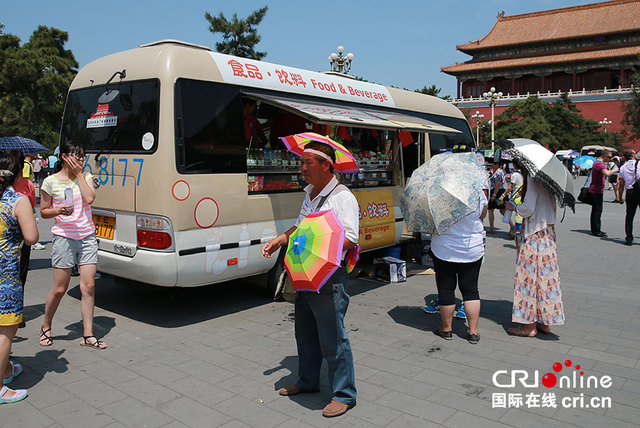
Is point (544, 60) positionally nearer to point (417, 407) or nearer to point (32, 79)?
point (32, 79)

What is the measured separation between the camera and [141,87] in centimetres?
511

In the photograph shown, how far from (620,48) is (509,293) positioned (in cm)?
5474

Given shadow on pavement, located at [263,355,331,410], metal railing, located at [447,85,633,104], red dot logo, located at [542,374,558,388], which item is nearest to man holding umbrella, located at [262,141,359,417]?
shadow on pavement, located at [263,355,331,410]

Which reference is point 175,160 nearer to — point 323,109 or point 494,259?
point 323,109

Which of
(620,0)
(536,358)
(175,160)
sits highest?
(620,0)

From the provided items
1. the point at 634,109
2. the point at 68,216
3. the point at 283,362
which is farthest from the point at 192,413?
the point at 634,109

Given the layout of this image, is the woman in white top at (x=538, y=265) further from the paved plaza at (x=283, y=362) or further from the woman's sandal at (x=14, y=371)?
the woman's sandal at (x=14, y=371)

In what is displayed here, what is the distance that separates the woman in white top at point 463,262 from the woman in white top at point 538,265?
46 centimetres

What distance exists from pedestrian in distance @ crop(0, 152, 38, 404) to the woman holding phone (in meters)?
0.93

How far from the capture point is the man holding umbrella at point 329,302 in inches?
130

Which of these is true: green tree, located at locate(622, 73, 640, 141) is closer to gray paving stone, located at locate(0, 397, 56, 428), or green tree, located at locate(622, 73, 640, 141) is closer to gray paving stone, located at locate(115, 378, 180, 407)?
gray paving stone, located at locate(115, 378, 180, 407)

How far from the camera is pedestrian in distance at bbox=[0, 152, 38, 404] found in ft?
11.1

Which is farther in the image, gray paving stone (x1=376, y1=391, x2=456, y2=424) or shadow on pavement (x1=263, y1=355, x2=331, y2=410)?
shadow on pavement (x1=263, y1=355, x2=331, y2=410)

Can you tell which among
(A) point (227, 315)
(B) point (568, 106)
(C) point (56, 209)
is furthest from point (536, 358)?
(B) point (568, 106)
